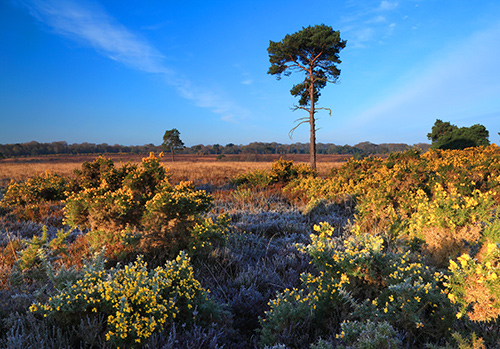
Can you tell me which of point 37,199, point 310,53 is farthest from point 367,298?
point 310,53

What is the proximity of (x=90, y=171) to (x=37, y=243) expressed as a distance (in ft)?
11.7

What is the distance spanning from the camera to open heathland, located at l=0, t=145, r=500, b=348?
2088 millimetres

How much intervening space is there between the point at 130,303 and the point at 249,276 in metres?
1.55

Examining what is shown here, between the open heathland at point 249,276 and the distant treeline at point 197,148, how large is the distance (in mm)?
85850

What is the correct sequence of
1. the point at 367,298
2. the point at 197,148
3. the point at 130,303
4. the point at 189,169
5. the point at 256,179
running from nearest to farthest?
the point at 130,303
the point at 367,298
the point at 256,179
the point at 189,169
the point at 197,148

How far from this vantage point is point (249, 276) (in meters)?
3.34

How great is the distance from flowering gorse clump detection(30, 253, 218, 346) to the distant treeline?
88053 mm

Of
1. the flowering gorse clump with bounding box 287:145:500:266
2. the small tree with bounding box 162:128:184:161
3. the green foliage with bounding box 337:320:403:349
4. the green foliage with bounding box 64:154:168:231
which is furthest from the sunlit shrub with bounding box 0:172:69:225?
the small tree with bounding box 162:128:184:161

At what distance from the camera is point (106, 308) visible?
2.19m

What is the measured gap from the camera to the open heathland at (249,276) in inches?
82.2

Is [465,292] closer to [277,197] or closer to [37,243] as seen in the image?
[37,243]

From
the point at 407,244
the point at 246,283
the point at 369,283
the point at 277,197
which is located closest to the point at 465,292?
the point at 369,283

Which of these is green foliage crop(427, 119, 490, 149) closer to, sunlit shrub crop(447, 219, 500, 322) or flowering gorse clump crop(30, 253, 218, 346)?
sunlit shrub crop(447, 219, 500, 322)

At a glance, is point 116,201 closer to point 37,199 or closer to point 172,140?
point 37,199
